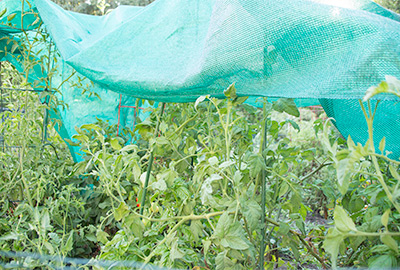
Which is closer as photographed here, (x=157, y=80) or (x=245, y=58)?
(x=245, y=58)

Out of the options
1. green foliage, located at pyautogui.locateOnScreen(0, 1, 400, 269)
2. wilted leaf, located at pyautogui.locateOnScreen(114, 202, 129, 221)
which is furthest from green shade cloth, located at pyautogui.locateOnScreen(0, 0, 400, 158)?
wilted leaf, located at pyautogui.locateOnScreen(114, 202, 129, 221)

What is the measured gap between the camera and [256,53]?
0.98 meters

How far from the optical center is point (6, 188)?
71.5 inches

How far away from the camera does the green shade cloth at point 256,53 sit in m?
0.83

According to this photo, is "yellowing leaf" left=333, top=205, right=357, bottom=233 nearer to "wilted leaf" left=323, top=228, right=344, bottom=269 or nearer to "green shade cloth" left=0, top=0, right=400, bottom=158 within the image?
"wilted leaf" left=323, top=228, right=344, bottom=269

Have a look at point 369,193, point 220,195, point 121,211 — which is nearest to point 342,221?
point 369,193

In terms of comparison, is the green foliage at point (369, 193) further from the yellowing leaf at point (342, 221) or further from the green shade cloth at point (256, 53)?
the green shade cloth at point (256, 53)

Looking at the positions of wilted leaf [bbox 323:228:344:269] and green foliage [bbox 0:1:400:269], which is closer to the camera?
wilted leaf [bbox 323:228:344:269]

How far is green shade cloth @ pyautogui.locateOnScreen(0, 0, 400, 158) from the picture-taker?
831 millimetres

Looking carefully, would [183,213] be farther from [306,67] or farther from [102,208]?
[102,208]

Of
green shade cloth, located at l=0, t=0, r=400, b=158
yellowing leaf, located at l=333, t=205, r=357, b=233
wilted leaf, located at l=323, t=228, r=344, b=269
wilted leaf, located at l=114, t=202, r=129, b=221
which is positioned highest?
green shade cloth, located at l=0, t=0, r=400, b=158

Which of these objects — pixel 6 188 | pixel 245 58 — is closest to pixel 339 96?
pixel 245 58

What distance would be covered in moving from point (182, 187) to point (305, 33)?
2.08 feet

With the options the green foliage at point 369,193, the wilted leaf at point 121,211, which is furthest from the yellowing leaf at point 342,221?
the wilted leaf at point 121,211
